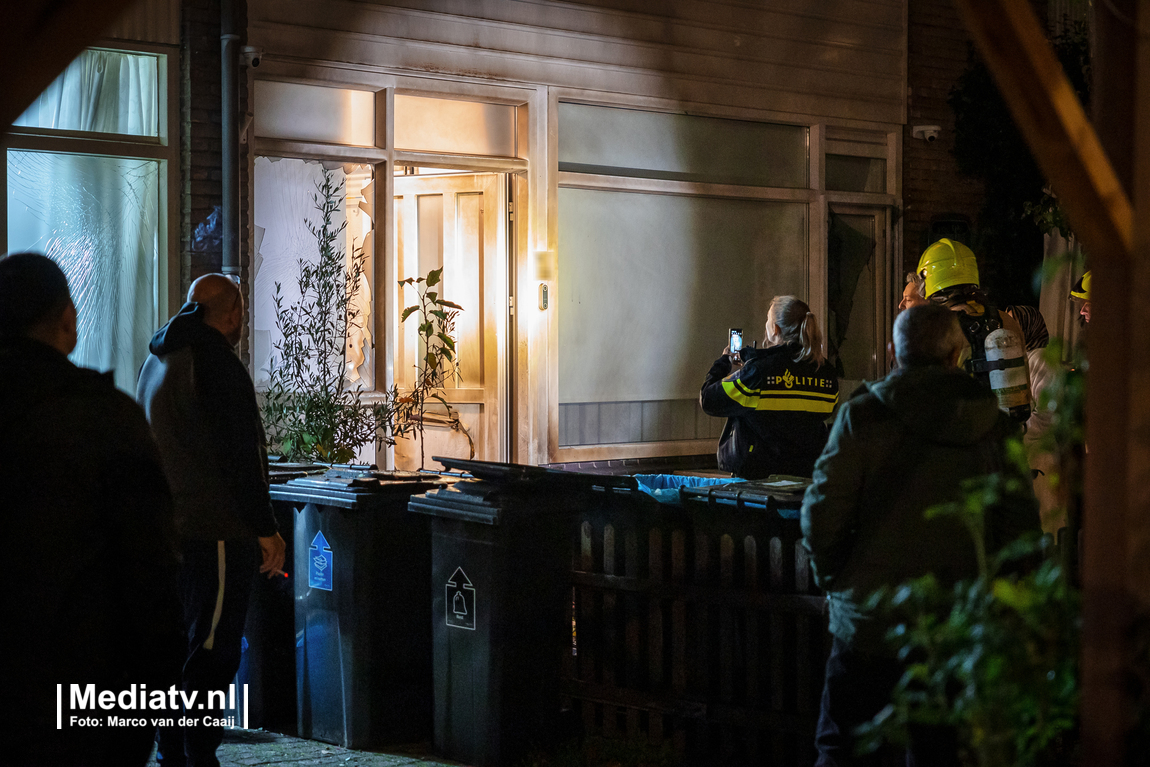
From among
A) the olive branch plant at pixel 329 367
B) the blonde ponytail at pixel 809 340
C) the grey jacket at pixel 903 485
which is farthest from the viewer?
the olive branch plant at pixel 329 367

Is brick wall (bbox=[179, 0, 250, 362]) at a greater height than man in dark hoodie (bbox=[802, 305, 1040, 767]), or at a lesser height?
greater

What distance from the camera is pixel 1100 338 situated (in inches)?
111

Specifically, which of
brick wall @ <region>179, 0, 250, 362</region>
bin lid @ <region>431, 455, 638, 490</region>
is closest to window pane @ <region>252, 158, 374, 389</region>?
brick wall @ <region>179, 0, 250, 362</region>

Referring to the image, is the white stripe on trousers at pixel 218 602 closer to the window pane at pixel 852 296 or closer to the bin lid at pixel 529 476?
the bin lid at pixel 529 476

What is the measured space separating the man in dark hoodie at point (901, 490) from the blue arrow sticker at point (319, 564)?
8.26 ft

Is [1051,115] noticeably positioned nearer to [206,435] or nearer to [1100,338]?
[1100,338]

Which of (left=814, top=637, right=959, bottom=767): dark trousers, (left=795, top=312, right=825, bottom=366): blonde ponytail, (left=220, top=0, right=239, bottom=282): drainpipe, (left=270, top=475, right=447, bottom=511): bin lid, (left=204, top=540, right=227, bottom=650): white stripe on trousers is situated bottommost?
(left=814, top=637, right=959, bottom=767): dark trousers

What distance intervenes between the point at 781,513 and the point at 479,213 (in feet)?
17.6

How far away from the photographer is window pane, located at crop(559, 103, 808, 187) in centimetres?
1009

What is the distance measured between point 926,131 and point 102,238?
7514 millimetres

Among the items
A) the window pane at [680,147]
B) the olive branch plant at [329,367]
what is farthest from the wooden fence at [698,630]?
the window pane at [680,147]

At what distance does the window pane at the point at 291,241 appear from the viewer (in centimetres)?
878

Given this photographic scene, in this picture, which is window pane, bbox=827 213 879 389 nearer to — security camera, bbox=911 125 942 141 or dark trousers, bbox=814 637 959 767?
security camera, bbox=911 125 942 141

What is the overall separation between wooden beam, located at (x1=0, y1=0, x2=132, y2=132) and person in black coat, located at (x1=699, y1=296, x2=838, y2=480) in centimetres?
430
